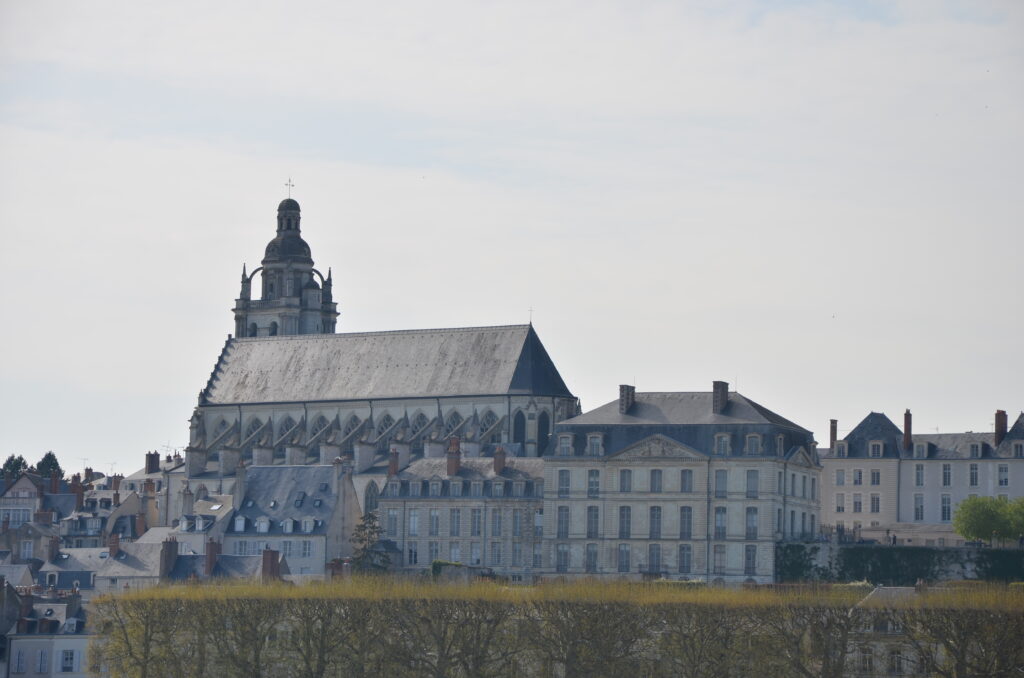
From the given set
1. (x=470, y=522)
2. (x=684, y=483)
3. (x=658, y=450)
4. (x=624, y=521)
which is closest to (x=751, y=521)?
(x=684, y=483)

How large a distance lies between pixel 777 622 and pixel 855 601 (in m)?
4.11

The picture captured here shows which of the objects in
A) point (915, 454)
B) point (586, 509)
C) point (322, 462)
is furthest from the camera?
point (322, 462)

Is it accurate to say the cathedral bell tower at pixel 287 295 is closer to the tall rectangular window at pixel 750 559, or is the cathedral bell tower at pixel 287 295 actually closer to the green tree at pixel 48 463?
the green tree at pixel 48 463

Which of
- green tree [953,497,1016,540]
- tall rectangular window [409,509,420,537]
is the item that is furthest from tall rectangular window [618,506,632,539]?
green tree [953,497,1016,540]

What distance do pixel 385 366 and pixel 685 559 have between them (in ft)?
102

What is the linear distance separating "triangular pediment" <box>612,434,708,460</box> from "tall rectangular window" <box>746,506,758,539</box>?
256cm

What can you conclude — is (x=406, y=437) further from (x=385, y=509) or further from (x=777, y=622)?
(x=777, y=622)

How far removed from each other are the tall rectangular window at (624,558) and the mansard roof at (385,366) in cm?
2015

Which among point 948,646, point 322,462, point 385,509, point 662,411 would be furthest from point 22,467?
point 948,646

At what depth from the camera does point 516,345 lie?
120 m

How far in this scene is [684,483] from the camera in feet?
319

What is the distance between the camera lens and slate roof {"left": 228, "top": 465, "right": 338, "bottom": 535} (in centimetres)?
10325

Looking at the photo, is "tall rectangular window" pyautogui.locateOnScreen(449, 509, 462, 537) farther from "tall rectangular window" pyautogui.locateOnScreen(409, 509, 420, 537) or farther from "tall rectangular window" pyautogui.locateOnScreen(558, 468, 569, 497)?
"tall rectangular window" pyautogui.locateOnScreen(558, 468, 569, 497)

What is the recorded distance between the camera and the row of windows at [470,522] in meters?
102
